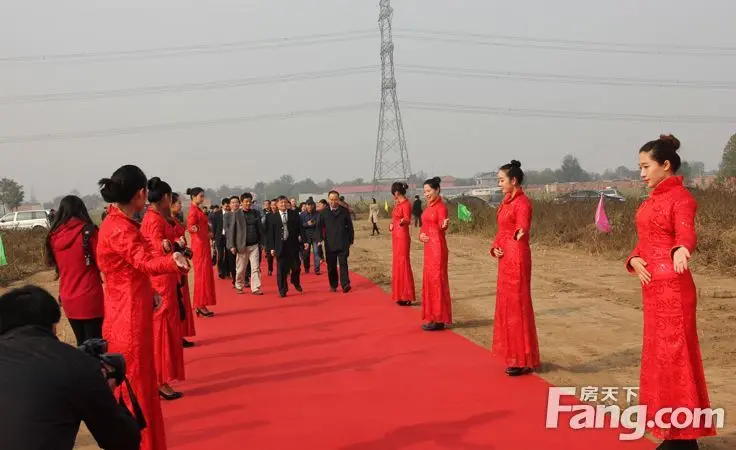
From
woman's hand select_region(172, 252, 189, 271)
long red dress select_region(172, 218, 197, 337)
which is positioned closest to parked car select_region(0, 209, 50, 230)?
long red dress select_region(172, 218, 197, 337)

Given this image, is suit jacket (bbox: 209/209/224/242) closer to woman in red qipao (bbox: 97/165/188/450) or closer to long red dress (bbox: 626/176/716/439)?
woman in red qipao (bbox: 97/165/188/450)

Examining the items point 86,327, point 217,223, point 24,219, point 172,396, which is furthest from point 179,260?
point 24,219

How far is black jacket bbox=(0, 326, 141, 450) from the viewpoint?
1.91 metres

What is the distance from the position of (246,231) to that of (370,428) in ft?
23.9

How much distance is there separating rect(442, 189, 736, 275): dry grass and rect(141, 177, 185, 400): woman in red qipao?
1031cm

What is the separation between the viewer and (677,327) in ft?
12.5

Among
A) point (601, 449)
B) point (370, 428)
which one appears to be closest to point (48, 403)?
point (370, 428)

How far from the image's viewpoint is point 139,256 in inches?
140

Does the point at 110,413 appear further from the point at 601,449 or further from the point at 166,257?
the point at 601,449

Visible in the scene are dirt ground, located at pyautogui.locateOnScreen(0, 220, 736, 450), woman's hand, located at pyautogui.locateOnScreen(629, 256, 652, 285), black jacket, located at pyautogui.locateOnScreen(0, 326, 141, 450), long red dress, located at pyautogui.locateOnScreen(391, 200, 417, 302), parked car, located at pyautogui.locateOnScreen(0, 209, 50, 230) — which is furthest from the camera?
parked car, located at pyautogui.locateOnScreen(0, 209, 50, 230)

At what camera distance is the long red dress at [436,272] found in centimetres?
776

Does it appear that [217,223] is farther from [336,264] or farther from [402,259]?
[402,259]

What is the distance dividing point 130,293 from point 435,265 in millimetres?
4711

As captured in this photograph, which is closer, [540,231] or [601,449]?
[601,449]
